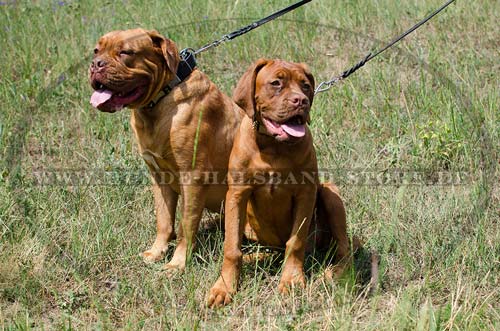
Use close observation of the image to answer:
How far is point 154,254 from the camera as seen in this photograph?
460cm

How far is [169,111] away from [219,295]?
123 centimetres

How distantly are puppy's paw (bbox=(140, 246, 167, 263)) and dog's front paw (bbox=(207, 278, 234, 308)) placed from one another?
2.52 feet

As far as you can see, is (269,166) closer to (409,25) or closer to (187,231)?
(187,231)

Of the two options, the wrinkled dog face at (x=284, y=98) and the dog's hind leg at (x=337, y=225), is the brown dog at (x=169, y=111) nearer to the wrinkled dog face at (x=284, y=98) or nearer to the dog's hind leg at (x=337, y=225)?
the wrinkled dog face at (x=284, y=98)

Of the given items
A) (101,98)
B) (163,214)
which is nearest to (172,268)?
(163,214)

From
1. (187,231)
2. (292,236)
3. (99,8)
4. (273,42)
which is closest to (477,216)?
(292,236)

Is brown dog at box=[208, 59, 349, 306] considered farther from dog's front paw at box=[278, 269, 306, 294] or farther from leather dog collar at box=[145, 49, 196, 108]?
leather dog collar at box=[145, 49, 196, 108]

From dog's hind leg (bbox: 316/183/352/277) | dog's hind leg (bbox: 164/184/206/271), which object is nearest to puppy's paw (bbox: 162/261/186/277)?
dog's hind leg (bbox: 164/184/206/271)

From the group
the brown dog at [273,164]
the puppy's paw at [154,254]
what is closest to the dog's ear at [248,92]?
the brown dog at [273,164]

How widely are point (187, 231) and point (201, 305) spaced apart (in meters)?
0.68

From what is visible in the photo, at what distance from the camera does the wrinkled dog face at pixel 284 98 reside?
3.72m

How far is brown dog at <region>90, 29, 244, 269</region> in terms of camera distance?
161 inches

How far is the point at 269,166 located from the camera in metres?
3.85

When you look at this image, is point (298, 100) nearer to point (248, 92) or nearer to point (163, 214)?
point (248, 92)
